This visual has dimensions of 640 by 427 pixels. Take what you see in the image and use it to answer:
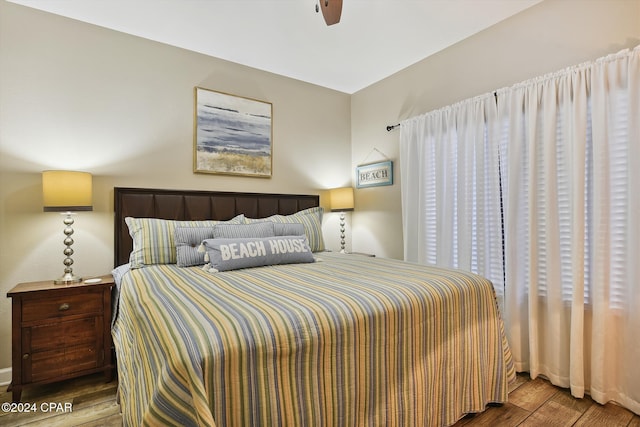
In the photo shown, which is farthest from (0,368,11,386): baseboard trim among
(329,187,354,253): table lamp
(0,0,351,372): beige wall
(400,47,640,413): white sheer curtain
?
(400,47,640,413): white sheer curtain

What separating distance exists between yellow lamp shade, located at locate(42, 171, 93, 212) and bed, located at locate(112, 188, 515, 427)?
667 millimetres

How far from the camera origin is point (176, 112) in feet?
9.27

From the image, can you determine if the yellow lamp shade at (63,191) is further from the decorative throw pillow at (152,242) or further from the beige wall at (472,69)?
the beige wall at (472,69)

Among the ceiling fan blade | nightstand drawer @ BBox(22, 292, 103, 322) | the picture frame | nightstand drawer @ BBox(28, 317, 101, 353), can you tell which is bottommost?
nightstand drawer @ BBox(28, 317, 101, 353)

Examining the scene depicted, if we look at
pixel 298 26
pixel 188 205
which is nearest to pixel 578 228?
pixel 298 26

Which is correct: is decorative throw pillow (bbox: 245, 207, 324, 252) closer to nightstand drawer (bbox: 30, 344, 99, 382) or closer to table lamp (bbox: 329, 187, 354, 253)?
table lamp (bbox: 329, 187, 354, 253)

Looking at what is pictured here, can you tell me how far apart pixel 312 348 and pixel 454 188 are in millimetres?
2140

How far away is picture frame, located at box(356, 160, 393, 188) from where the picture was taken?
342 cm

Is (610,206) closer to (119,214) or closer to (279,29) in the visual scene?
(279,29)

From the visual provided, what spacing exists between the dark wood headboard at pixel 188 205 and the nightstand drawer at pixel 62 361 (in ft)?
2.24

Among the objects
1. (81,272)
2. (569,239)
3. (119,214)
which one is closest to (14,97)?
(119,214)

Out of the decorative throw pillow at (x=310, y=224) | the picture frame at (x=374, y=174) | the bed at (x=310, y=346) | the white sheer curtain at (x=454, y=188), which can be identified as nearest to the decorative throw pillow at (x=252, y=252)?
the bed at (x=310, y=346)

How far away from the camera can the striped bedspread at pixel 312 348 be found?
3.02ft

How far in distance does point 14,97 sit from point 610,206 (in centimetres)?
401
